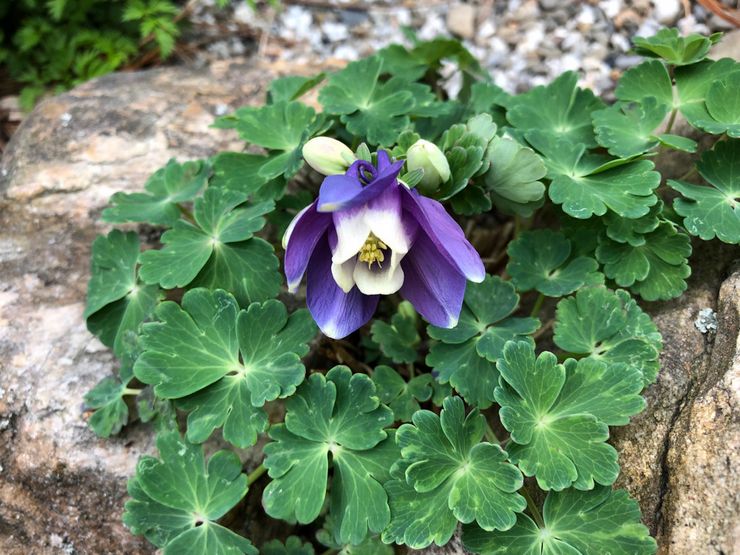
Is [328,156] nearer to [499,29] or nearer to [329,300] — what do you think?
[329,300]

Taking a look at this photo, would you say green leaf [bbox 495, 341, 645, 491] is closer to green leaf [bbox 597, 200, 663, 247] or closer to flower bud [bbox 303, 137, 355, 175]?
green leaf [bbox 597, 200, 663, 247]

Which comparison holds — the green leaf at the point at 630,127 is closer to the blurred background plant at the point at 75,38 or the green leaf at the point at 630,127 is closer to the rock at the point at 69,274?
the rock at the point at 69,274

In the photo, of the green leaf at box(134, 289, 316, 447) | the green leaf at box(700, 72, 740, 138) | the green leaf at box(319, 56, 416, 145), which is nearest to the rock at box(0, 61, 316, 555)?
the green leaf at box(134, 289, 316, 447)

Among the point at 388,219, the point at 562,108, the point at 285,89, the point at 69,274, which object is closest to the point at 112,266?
the point at 69,274

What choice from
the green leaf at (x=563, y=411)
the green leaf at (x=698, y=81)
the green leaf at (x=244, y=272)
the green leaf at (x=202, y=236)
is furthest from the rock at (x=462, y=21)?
the green leaf at (x=563, y=411)

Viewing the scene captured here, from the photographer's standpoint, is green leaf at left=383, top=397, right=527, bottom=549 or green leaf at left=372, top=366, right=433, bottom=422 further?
green leaf at left=372, top=366, right=433, bottom=422
